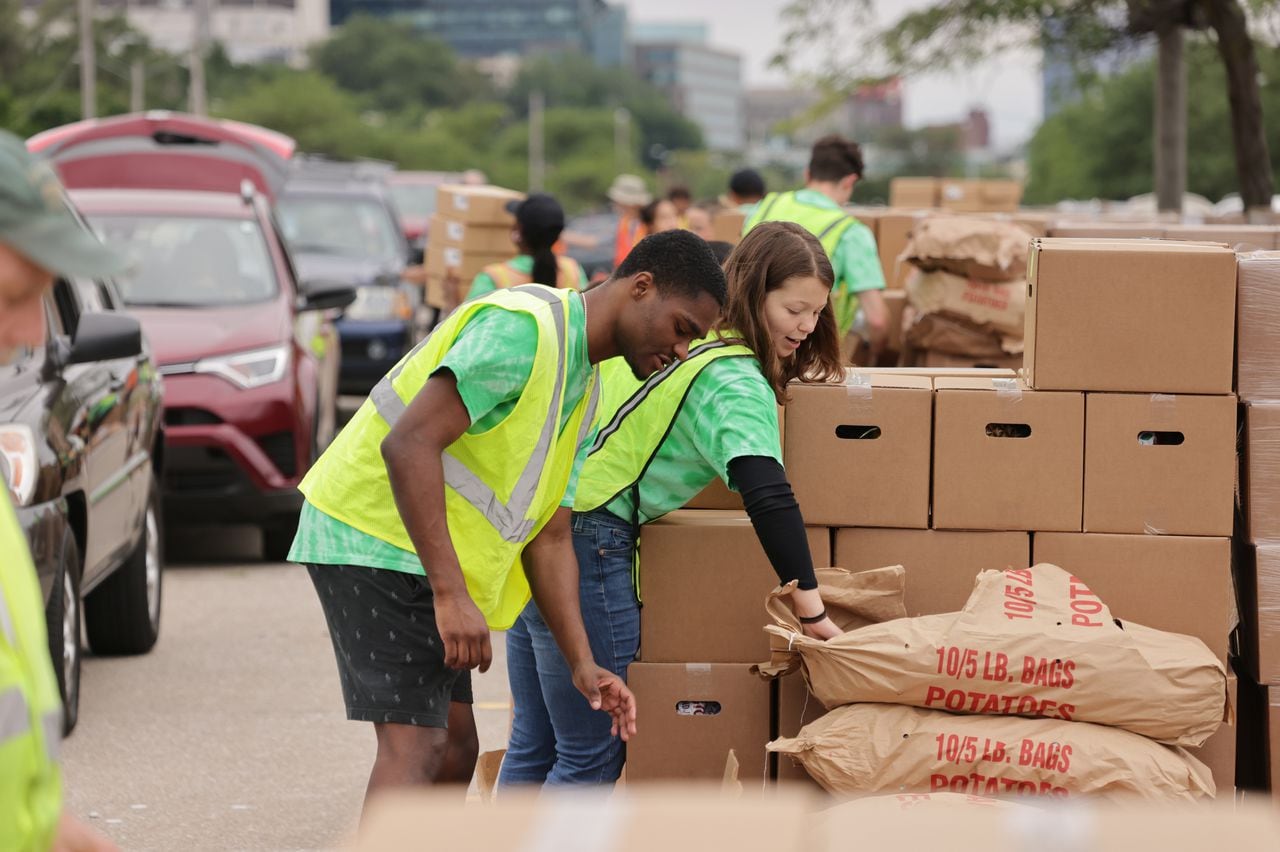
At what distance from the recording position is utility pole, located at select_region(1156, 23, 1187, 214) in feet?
56.7

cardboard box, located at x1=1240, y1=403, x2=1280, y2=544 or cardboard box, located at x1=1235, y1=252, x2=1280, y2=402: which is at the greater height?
cardboard box, located at x1=1235, y1=252, x2=1280, y2=402

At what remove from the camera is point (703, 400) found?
171 inches

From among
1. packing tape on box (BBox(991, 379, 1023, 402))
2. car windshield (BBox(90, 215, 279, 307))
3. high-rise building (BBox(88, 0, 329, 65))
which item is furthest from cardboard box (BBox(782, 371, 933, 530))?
high-rise building (BBox(88, 0, 329, 65))

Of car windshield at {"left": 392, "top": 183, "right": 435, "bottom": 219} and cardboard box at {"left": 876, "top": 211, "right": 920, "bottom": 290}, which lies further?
car windshield at {"left": 392, "top": 183, "right": 435, "bottom": 219}

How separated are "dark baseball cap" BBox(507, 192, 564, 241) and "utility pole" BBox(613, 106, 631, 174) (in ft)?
328

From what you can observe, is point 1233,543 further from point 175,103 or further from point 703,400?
point 175,103

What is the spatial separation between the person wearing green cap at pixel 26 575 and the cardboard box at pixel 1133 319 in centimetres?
296

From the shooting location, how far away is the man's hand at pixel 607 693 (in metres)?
4.22

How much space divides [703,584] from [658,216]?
9.60m

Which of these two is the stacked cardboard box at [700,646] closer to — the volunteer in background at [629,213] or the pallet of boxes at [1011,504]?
the pallet of boxes at [1011,504]

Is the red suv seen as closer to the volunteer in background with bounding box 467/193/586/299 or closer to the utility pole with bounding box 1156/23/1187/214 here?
the volunteer in background with bounding box 467/193/586/299

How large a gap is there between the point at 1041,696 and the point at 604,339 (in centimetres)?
129

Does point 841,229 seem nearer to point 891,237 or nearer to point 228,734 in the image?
point 891,237

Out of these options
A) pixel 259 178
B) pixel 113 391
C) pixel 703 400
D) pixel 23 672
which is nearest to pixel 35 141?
pixel 259 178
